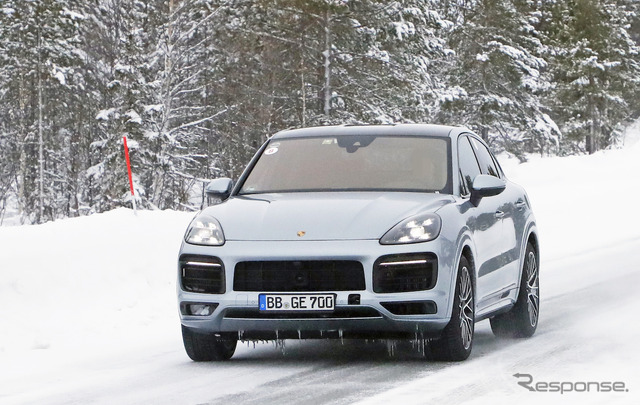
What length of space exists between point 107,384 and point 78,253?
5.86 m

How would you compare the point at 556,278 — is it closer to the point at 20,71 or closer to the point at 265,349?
the point at 265,349

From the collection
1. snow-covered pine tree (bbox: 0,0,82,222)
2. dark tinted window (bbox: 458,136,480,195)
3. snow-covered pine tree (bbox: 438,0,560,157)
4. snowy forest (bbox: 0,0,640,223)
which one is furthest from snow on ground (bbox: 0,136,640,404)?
snow-covered pine tree (bbox: 438,0,560,157)

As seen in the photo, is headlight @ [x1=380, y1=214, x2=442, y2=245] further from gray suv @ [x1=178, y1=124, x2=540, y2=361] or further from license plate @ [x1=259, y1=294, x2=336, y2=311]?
license plate @ [x1=259, y1=294, x2=336, y2=311]

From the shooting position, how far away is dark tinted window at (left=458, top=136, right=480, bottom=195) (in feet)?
29.0

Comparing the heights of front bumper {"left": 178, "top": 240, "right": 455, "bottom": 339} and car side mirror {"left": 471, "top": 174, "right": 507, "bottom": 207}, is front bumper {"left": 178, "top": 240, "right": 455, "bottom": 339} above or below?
below

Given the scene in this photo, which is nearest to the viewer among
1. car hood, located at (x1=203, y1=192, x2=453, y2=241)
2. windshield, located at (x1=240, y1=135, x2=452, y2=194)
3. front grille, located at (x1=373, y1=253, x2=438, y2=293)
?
front grille, located at (x1=373, y1=253, x2=438, y2=293)

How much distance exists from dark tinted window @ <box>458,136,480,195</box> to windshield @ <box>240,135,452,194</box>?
151 millimetres

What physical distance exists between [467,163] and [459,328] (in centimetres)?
170

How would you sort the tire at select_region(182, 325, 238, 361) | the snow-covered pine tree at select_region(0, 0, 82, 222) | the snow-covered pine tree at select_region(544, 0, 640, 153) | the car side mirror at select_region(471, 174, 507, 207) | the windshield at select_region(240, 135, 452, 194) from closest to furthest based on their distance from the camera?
the tire at select_region(182, 325, 238, 361), the car side mirror at select_region(471, 174, 507, 207), the windshield at select_region(240, 135, 452, 194), the snow-covered pine tree at select_region(0, 0, 82, 222), the snow-covered pine tree at select_region(544, 0, 640, 153)

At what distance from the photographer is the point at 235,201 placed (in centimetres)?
850

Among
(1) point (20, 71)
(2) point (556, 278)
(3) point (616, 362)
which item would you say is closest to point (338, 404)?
(3) point (616, 362)

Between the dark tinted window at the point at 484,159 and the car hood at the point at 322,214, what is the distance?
1.37 meters

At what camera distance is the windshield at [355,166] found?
862cm

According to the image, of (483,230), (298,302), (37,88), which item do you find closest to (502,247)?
(483,230)
